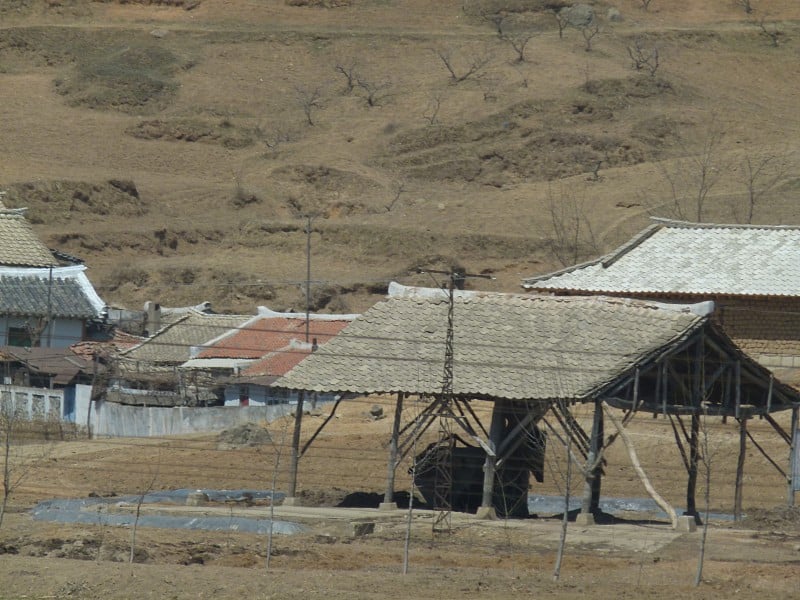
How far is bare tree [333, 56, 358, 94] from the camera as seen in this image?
254 ft

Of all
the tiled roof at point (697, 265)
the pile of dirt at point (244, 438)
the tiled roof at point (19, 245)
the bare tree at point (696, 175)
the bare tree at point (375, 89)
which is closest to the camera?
the pile of dirt at point (244, 438)

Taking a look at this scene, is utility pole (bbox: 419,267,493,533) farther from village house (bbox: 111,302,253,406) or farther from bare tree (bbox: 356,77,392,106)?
bare tree (bbox: 356,77,392,106)

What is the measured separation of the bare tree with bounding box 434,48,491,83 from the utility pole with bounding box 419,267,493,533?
50.2 metres

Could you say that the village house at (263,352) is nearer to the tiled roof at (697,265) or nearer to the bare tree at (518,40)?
the tiled roof at (697,265)

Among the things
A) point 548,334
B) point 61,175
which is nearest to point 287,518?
point 548,334

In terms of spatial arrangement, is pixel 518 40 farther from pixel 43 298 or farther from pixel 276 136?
pixel 43 298

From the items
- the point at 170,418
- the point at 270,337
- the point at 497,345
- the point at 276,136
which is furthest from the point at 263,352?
the point at 276,136

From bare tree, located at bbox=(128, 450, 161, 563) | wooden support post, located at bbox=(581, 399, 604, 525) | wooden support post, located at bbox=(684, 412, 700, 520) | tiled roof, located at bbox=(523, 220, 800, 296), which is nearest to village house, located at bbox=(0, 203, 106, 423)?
bare tree, located at bbox=(128, 450, 161, 563)

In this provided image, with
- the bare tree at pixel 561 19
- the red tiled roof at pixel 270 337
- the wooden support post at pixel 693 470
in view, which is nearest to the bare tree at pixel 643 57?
the bare tree at pixel 561 19

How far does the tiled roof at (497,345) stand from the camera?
24.6 meters

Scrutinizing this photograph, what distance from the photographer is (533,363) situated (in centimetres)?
2527

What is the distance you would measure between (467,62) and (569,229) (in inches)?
900

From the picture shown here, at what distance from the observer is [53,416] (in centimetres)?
3675

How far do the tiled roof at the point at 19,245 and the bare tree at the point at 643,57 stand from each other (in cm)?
3440
